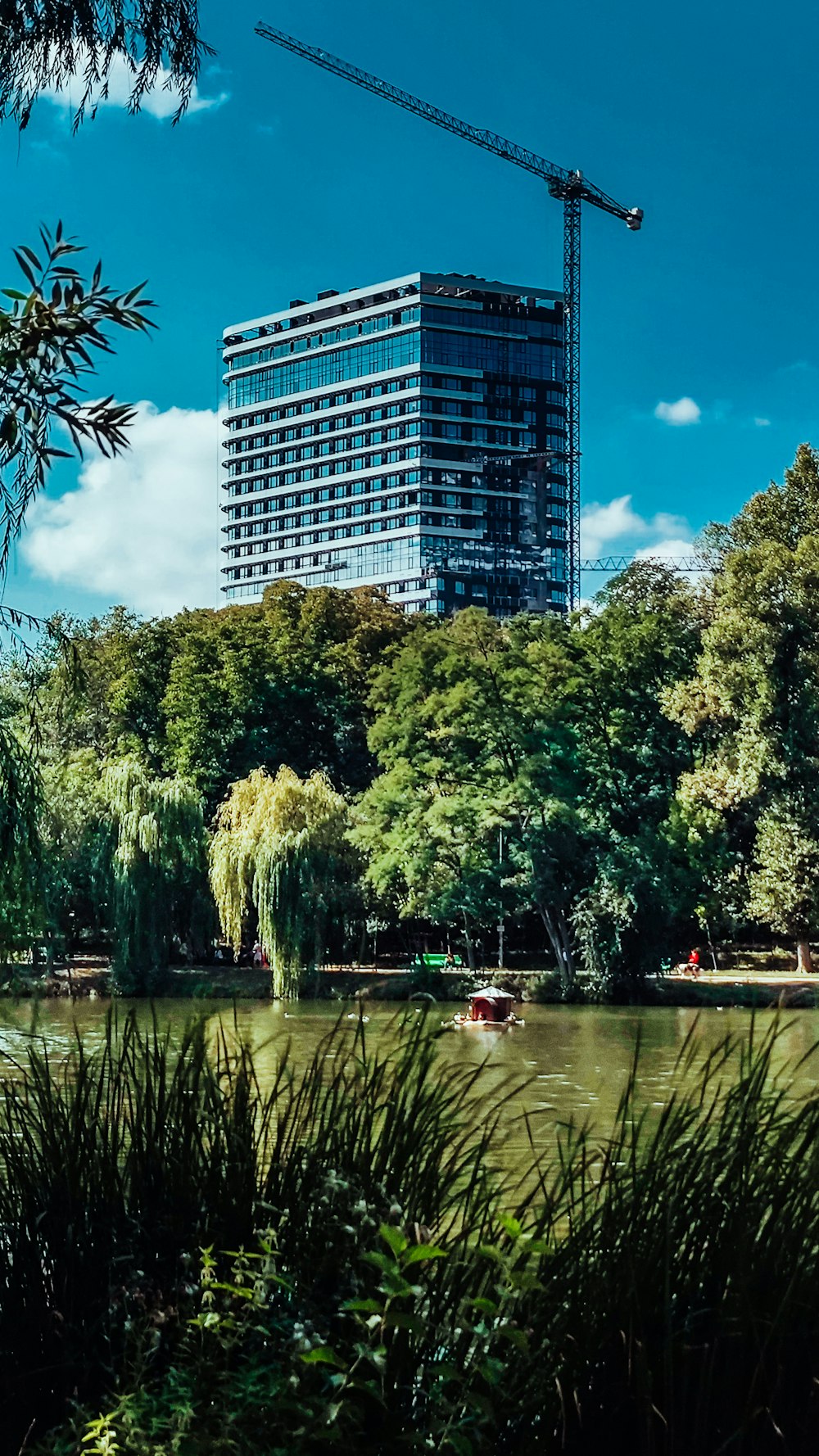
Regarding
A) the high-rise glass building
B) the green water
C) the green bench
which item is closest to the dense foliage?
the green bench

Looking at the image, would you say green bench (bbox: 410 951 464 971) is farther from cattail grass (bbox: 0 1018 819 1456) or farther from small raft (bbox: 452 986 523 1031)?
cattail grass (bbox: 0 1018 819 1456)

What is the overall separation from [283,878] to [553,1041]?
7.92 meters

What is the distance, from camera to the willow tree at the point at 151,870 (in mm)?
31766

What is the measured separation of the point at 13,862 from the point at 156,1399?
3.92 m

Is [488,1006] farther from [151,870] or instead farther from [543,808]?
[543,808]

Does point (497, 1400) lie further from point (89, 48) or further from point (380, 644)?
point (380, 644)

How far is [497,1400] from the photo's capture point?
2.80 m

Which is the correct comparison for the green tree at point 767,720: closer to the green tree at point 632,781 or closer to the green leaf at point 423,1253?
the green tree at point 632,781

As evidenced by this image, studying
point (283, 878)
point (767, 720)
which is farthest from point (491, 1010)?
point (767, 720)

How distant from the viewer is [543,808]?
119ft

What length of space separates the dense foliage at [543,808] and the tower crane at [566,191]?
72470mm

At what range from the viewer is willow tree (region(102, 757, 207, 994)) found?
104 ft

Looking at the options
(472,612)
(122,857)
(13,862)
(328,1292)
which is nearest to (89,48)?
(13,862)

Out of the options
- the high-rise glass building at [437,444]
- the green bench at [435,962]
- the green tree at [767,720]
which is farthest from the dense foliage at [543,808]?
the high-rise glass building at [437,444]
